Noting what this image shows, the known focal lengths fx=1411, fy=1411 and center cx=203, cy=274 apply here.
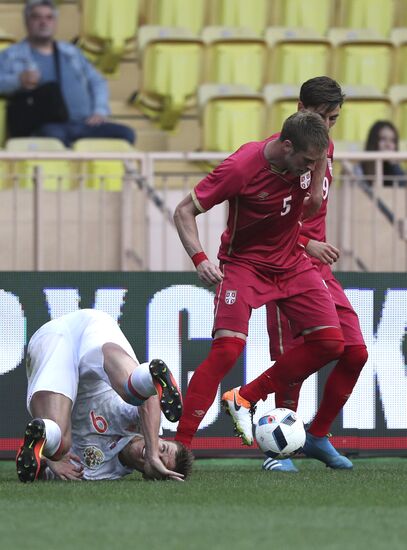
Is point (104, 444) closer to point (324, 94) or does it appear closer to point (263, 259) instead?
point (263, 259)

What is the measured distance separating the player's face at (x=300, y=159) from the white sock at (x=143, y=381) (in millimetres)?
1243

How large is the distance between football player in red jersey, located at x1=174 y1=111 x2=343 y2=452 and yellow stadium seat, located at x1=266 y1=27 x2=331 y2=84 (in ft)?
21.4

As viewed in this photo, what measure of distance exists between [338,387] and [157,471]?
136cm

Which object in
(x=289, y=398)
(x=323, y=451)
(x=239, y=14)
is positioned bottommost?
(x=323, y=451)

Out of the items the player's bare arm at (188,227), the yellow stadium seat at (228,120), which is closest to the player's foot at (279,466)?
the player's bare arm at (188,227)

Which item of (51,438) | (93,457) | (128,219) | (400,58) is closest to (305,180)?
(93,457)

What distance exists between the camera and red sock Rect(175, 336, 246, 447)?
6.83 metres

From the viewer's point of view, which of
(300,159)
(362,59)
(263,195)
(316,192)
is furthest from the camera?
(362,59)

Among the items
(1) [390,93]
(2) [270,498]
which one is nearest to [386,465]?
(2) [270,498]

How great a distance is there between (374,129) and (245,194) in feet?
15.5

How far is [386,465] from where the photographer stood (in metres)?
8.09

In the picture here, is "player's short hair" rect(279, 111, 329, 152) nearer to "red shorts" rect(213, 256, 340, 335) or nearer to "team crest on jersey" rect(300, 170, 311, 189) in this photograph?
"team crest on jersey" rect(300, 170, 311, 189)

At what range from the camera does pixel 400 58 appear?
46.2ft

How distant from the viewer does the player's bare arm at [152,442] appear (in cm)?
638
